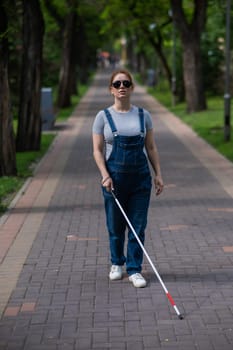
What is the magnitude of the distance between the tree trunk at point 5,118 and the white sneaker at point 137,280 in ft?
21.0

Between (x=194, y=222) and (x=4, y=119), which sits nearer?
(x=194, y=222)

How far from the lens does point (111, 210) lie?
620 cm

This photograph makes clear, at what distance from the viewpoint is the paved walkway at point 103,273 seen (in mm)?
5031

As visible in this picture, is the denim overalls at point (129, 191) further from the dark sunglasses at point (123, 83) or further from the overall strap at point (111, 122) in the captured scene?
the dark sunglasses at point (123, 83)

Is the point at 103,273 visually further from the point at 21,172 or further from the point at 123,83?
the point at 21,172

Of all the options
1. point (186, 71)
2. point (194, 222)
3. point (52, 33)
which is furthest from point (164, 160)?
point (52, 33)

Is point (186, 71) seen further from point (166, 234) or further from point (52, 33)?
point (52, 33)

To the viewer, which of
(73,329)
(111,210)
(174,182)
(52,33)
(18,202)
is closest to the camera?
(73,329)

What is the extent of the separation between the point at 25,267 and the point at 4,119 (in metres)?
5.80

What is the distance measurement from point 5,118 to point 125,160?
6.67 metres

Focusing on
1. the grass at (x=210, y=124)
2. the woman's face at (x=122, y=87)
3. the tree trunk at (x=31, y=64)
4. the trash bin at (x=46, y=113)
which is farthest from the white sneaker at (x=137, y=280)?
the trash bin at (x=46, y=113)

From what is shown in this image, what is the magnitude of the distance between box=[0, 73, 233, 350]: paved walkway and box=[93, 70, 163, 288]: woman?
1.32 ft

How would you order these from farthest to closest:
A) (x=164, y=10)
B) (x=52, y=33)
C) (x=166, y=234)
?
(x=52, y=33) → (x=164, y=10) → (x=166, y=234)

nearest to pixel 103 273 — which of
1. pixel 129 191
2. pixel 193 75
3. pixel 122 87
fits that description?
pixel 129 191
